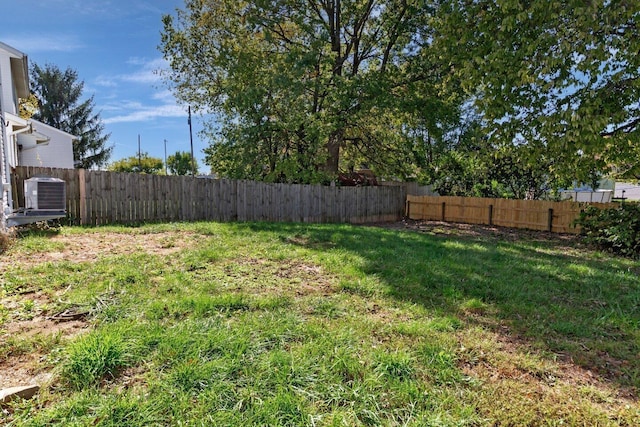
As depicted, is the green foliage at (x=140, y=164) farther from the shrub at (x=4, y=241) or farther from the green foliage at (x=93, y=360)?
the green foliage at (x=93, y=360)

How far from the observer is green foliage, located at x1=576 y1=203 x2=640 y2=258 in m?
7.21

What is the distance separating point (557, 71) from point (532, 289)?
501cm

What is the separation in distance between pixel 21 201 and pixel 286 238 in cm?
511

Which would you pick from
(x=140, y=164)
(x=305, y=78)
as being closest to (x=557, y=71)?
(x=305, y=78)

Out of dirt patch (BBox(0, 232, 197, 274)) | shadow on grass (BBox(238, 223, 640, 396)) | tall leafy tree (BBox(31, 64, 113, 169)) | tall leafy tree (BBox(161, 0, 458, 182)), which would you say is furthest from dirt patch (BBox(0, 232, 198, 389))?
tall leafy tree (BBox(31, 64, 113, 169))

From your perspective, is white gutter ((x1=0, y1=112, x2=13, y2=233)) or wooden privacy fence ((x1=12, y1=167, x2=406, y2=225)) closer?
white gutter ((x1=0, y1=112, x2=13, y2=233))

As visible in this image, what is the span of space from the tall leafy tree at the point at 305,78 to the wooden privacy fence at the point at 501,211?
1.88 m

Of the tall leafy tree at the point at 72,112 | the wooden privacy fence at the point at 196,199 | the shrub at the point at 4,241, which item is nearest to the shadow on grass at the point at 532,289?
the wooden privacy fence at the point at 196,199

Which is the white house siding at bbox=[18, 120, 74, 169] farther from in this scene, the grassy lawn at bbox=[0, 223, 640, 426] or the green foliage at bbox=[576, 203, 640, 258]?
the green foliage at bbox=[576, 203, 640, 258]

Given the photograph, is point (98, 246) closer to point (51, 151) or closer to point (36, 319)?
point (36, 319)

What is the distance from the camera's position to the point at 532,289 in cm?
416

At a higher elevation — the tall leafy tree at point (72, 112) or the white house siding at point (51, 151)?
the tall leafy tree at point (72, 112)

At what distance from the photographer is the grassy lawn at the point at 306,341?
6.00 feet

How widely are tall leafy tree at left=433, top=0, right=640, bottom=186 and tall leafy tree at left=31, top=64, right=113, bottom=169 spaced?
94.3ft
